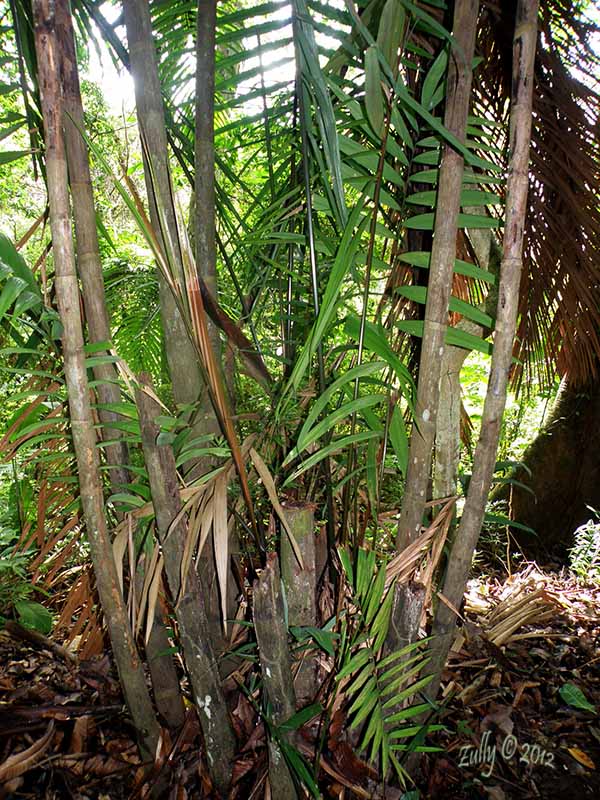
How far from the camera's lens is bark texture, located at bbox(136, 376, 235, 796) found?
0.74 m

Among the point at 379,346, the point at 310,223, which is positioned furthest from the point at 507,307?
the point at 310,223

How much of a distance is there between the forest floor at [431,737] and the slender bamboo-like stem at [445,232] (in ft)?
1.76

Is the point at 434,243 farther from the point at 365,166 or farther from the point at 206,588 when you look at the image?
the point at 206,588

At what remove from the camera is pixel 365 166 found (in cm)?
95

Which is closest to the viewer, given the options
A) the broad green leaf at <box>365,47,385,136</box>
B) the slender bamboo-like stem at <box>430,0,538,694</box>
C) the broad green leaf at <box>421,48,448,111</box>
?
the broad green leaf at <box>365,47,385,136</box>

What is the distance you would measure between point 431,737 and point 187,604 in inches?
23.8

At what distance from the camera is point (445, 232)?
794 mm

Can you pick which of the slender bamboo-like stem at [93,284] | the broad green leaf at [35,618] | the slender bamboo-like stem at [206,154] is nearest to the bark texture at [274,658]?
the slender bamboo-like stem at [93,284]

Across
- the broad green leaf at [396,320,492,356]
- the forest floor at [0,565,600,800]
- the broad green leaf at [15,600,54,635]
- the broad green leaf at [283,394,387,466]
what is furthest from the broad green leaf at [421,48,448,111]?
the broad green leaf at [15,600,54,635]

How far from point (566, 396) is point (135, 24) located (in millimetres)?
2258

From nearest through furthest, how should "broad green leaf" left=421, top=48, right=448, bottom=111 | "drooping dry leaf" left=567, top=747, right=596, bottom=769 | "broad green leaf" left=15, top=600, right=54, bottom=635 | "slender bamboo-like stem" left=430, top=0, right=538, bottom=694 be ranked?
1. "slender bamboo-like stem" left=430, top=0, right=538, bottom=694
2. "broad green leaf" left=421, top=48, right=448, bottom=111
3. "drooping dry leaf" left=567, top=747, right=596, bottom=769
4. "broad green leaf" left=15, top=600, right=54, bottom=635

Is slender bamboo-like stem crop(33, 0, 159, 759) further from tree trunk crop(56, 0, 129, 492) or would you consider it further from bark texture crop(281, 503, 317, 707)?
bark texture crop(281, 503, 317, 707)

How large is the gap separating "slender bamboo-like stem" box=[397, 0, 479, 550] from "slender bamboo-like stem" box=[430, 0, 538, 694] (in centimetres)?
7

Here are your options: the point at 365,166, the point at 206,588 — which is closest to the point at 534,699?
the point at 206,588
